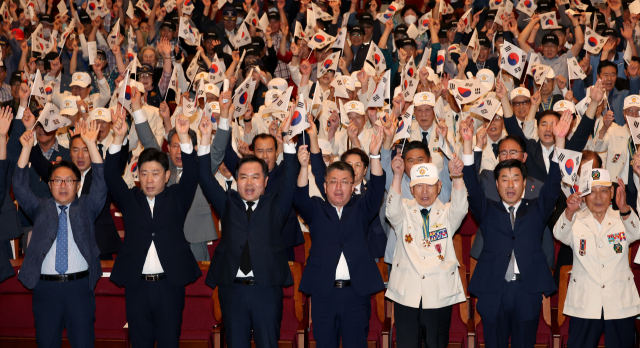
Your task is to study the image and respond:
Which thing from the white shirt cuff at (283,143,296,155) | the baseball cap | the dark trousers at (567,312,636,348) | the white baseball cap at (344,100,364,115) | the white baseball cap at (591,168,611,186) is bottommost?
the dark trousers at (567,312,636,348)

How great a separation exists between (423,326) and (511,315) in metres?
0.63

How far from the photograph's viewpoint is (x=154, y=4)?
10.7 m

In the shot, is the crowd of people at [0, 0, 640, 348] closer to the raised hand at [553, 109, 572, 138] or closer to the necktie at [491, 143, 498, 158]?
the raised hand at [553, 109, 572, 138]

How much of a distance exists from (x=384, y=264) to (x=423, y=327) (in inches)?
33.2

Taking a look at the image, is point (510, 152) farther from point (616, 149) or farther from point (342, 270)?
point (342, 270)

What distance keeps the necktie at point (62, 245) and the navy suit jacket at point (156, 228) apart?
1.18ft

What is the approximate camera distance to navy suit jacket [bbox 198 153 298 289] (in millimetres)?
4484

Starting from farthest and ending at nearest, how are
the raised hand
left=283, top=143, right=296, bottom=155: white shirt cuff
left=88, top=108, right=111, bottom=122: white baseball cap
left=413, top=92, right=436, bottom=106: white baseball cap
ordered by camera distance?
left=413, top=92, right=436, bottom=106: white baseball cap → left=88, top=108, right=111, bottom=122: white baseball cap → the raised hand → left=283, top=143, right=296, bottom=155: white shirt cuff

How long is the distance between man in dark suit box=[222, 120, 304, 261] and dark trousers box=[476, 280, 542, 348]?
5.25 feet

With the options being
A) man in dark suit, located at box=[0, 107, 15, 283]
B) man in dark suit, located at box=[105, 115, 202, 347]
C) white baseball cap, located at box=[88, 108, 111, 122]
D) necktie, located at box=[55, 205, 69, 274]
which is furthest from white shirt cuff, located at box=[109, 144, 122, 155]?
white baseball cap, located at box=[88, 108, 111, 122]

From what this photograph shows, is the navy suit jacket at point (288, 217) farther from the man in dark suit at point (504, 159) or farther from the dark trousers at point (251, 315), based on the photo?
the man in dark suit at point (504, 159)

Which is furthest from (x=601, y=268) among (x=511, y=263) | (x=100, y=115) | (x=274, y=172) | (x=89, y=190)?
(x=100, y=115)

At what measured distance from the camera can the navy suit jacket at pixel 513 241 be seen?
4523 mm

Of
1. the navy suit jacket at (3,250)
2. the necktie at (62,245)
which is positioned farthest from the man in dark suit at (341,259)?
the navy suit jacket at (3,250)
